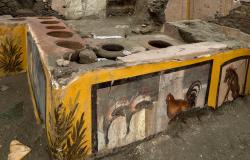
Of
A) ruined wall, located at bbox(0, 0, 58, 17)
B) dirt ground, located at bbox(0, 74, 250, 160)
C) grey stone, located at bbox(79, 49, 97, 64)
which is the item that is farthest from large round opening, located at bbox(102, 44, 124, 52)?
ruined wall, located at bbox(0, 0, 58, 17)

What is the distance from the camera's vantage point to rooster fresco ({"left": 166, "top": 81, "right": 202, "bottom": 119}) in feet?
12.3

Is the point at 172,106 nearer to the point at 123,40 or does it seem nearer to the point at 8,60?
the point at 123,40

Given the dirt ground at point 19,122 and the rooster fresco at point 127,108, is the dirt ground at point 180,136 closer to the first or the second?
the dirt ground at point 19,122

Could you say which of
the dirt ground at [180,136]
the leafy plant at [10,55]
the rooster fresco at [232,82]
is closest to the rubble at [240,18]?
the rooster fresco at [232,82]

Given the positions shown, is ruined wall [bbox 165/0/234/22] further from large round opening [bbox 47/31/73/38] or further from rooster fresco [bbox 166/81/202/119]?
large round opening [bbox 47/31/73/38]

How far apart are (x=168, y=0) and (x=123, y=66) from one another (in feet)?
15.7

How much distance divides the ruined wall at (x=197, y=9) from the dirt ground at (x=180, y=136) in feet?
8.02

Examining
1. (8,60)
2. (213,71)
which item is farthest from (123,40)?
(8,60)

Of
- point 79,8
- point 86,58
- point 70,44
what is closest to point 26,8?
point 79,8

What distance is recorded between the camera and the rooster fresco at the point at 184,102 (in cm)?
375

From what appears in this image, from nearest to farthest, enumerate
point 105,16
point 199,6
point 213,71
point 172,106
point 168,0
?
point 172,106
point 213,71
point 199,6
point 168,0
point 105,16

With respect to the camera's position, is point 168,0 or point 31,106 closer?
point 31,106

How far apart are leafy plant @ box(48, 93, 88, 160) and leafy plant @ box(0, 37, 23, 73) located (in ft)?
7.69

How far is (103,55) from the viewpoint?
409 cm
